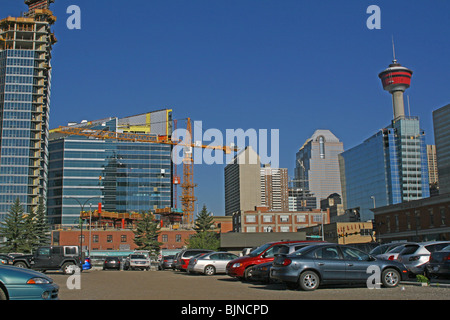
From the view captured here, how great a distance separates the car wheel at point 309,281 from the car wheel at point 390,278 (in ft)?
7.85

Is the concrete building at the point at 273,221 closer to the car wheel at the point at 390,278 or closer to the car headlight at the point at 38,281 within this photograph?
the car wheel at the point at 390,278

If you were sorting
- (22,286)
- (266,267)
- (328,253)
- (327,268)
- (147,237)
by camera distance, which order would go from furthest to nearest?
(147,237), (266,267), (328,253), (327,268), (22,286)

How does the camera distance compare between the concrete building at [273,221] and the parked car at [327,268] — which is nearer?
the parked car at [327,268]

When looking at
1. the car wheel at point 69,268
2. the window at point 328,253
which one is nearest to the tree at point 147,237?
the car wheel at point 69,268

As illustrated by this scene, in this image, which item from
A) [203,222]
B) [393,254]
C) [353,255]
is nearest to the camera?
[353,255]

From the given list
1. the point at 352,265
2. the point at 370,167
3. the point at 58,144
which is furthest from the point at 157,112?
the point at 352,265

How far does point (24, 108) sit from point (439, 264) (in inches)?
4903

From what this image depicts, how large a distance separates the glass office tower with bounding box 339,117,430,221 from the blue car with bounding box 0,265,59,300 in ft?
594

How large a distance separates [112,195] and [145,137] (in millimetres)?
22029

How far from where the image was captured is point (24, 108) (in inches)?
5002

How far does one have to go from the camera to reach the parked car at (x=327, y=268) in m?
15.4

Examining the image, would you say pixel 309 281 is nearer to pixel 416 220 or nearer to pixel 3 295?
pixel 3 295

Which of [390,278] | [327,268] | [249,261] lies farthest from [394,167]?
[327,268]

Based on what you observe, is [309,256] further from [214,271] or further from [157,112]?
[157,112]
